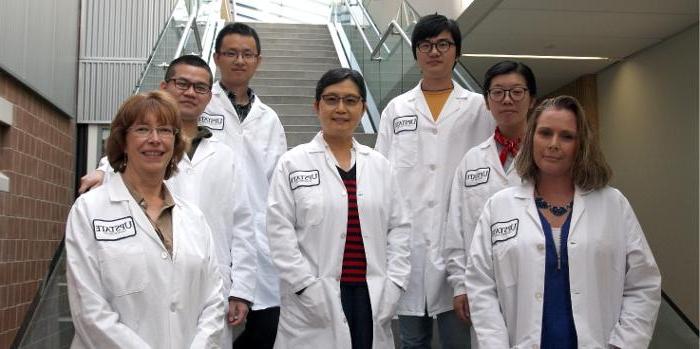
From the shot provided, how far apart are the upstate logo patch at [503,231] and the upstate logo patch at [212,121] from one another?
5.14 feet

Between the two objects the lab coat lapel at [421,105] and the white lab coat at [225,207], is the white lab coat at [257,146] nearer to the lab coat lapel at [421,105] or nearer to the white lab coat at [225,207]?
the white lab coat at [225,207]

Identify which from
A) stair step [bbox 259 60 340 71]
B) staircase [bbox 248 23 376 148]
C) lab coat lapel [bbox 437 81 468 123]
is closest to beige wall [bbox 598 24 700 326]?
staircase [bbox 248 23 376 148]

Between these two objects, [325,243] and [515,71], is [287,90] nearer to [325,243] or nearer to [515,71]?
[515,71]

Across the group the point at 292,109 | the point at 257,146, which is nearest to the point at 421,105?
the point at 257,146

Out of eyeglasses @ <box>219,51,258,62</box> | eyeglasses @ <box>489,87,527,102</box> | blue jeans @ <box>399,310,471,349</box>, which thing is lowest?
blue jeans @ <box>399,310,471,349</box>

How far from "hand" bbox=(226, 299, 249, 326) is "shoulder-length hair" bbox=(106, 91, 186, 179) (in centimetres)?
88

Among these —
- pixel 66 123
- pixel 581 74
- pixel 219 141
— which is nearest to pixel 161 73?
pixel 219 141

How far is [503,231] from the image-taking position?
2.78 meters

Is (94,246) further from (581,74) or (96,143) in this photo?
(581,74)

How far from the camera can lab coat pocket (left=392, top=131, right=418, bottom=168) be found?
12.1 ft

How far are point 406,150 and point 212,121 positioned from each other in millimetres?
984

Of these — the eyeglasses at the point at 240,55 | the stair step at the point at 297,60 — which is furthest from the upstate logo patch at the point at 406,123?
the stair step at the point at 297,60

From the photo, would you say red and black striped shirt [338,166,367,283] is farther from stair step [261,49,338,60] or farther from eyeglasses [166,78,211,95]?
stair step [261,49,338,60]

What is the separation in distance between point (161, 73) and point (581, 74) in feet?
23.2
